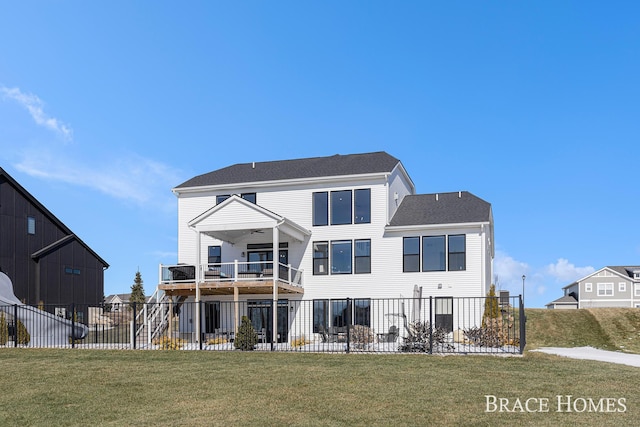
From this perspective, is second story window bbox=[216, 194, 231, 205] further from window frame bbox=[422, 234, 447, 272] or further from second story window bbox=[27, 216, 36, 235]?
second story window bbox=[27, 216, 36, 235]

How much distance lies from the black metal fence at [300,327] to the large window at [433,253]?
4.78ft

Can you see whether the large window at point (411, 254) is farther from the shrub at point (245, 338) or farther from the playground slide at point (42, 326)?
the playground slide at point (42, 326)

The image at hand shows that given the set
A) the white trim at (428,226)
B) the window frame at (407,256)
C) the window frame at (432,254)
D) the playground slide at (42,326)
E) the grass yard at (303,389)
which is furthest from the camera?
the window frame at (407,256)

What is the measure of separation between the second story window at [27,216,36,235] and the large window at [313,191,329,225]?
17477 millimetres

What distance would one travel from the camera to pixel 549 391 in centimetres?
1120

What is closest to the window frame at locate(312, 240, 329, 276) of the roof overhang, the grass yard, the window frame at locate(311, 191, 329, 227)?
the window frame at locate(311, 191, 329, 227)

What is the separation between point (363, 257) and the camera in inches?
1064

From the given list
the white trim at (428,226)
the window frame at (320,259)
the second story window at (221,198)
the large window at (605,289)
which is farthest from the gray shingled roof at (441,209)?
the large window at (605,289)

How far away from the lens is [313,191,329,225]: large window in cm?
2780

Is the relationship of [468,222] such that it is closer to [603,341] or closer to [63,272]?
[603,341]

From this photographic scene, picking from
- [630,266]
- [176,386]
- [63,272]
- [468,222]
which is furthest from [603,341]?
[630,266]

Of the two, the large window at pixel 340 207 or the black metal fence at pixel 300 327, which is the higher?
the large window at pixel 340 207

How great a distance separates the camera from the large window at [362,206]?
2719 cm

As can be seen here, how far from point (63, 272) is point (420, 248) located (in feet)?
73.3
